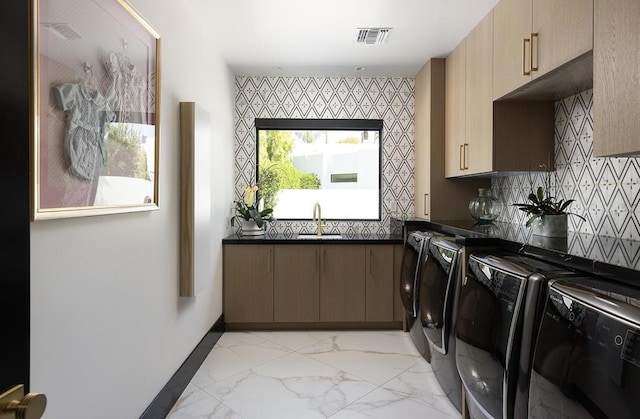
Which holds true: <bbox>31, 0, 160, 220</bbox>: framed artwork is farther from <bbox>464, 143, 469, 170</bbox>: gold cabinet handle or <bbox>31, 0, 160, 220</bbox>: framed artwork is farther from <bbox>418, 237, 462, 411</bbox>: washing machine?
<bbox>464, 143, 469, 170</bbox>: gold cabinet handle

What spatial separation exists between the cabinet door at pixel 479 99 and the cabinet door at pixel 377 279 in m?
1.07

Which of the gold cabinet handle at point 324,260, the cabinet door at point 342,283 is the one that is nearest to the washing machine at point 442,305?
the cabinet door at point 342,283

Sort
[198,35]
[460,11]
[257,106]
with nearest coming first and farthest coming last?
[460,11], [198,35], [257,106]

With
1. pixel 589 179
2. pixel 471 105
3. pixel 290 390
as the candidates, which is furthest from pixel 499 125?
pixel 290 390

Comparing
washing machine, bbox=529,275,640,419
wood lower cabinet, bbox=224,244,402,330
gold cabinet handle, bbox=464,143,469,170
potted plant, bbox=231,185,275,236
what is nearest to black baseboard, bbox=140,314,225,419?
wood lower cabinet, bbox=224,244,402,330

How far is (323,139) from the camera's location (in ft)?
14.2

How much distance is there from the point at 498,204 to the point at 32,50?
3389 mm

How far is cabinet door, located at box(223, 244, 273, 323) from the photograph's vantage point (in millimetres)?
3707

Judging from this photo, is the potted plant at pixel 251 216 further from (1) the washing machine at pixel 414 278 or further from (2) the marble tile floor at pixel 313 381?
(1) the washing machine at pixel 414 278

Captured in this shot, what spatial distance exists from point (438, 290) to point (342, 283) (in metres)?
1.41

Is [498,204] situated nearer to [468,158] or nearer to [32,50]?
[468,158]

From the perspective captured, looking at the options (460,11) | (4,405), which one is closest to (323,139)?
(460,11)

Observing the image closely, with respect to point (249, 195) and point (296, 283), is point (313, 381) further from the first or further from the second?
point (249, 195)

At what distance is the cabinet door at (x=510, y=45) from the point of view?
2.21 m
